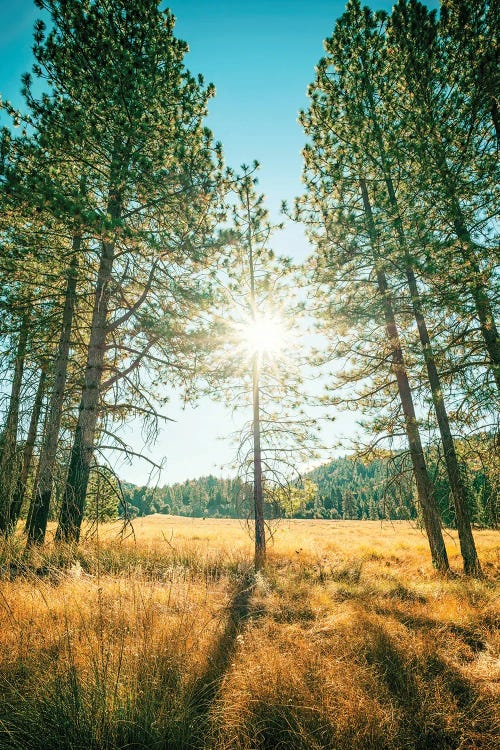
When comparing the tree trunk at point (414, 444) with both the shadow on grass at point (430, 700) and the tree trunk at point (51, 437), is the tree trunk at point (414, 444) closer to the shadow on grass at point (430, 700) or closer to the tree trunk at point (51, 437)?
the shadow on grass at point (430, 700)

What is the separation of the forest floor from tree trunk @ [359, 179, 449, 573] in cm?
218

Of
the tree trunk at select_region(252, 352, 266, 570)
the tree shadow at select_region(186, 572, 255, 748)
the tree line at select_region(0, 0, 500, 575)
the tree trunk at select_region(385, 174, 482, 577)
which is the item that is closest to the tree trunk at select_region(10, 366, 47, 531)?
the tree line at select_region(0, 0, 500, 575)

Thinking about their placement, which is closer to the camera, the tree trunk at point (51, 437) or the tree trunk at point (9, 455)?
the tree trunk at point (9, 455)

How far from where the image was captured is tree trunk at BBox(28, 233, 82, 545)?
585 cm

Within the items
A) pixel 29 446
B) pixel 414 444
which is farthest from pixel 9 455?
pixel 414 444

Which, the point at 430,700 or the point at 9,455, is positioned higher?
the point at 9,455

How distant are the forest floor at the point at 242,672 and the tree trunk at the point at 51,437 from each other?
73.3 inches

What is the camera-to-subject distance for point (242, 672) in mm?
2721

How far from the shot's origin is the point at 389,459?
7551 millimetres

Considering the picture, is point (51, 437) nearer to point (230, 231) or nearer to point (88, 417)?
point (88, 417)

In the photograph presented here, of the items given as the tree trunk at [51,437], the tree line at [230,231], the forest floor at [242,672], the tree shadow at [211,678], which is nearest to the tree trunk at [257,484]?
the tree line at [230,231]

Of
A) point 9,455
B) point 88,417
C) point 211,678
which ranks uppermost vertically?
point 88,417

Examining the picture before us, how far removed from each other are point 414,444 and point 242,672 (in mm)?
6202

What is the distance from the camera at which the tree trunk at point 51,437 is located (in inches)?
230
